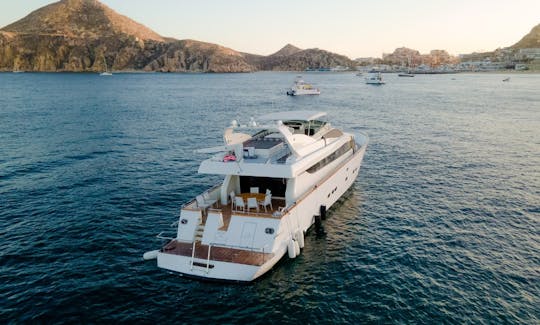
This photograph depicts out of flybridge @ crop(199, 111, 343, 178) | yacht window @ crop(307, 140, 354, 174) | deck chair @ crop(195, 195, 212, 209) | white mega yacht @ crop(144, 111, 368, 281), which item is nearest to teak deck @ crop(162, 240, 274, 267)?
white mega yacht @ crop(144, 111, 368, 281)

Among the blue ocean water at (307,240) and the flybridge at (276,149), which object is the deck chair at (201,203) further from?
the blue ocean water at (307,240)

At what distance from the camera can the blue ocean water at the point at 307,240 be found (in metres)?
14.7

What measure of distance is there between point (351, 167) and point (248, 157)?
9.53 m

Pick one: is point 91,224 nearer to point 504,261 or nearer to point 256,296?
point 256,296

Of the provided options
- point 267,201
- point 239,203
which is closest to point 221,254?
point 239,203

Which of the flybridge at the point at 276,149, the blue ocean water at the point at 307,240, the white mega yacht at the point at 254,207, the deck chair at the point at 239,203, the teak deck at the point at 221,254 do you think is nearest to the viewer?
the blue ocean water at the point at 307,240

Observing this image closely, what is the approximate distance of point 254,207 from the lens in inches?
744

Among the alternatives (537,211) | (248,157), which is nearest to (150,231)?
(248,157)

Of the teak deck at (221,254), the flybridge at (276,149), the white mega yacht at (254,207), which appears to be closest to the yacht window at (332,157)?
the white mega yacht at (254,207)

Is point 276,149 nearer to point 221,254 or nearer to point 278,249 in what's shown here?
point 278,249

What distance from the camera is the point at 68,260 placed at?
18.1 meters

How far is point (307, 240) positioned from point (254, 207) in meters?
3.76

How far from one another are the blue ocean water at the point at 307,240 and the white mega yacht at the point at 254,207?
93 cm

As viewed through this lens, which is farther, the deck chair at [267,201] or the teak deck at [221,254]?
the deck chair at [267,201]
